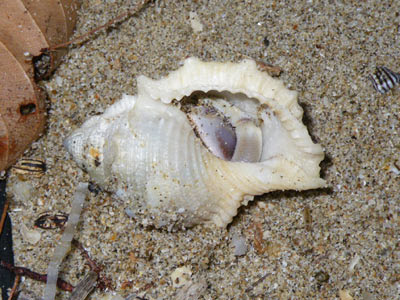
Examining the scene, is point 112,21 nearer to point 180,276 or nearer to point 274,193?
point 274,193

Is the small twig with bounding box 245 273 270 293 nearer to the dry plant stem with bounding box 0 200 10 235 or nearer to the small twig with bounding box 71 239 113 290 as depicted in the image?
the small twig with bounding box 71 239 113 290

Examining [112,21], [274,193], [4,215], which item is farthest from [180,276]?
[112,21]

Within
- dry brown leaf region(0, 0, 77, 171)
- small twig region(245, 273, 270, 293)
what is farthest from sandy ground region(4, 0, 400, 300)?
dry brown leaf region(0, 0, 77, 171)

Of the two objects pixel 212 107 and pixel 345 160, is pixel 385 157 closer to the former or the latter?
pixel 345 160

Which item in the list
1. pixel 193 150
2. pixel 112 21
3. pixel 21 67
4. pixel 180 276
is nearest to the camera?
pixel 193 150

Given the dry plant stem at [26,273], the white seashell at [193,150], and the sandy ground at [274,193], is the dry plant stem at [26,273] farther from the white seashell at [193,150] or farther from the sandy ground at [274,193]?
the white seashell at [193,150]

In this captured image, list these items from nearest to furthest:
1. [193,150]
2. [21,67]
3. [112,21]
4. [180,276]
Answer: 1. [193,150]
2. [180,276]
3. [21,67]
4. [112,21]

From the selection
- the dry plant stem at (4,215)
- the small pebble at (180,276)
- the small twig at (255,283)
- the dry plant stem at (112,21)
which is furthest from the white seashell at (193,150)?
the dry plant stem at (112,21)
